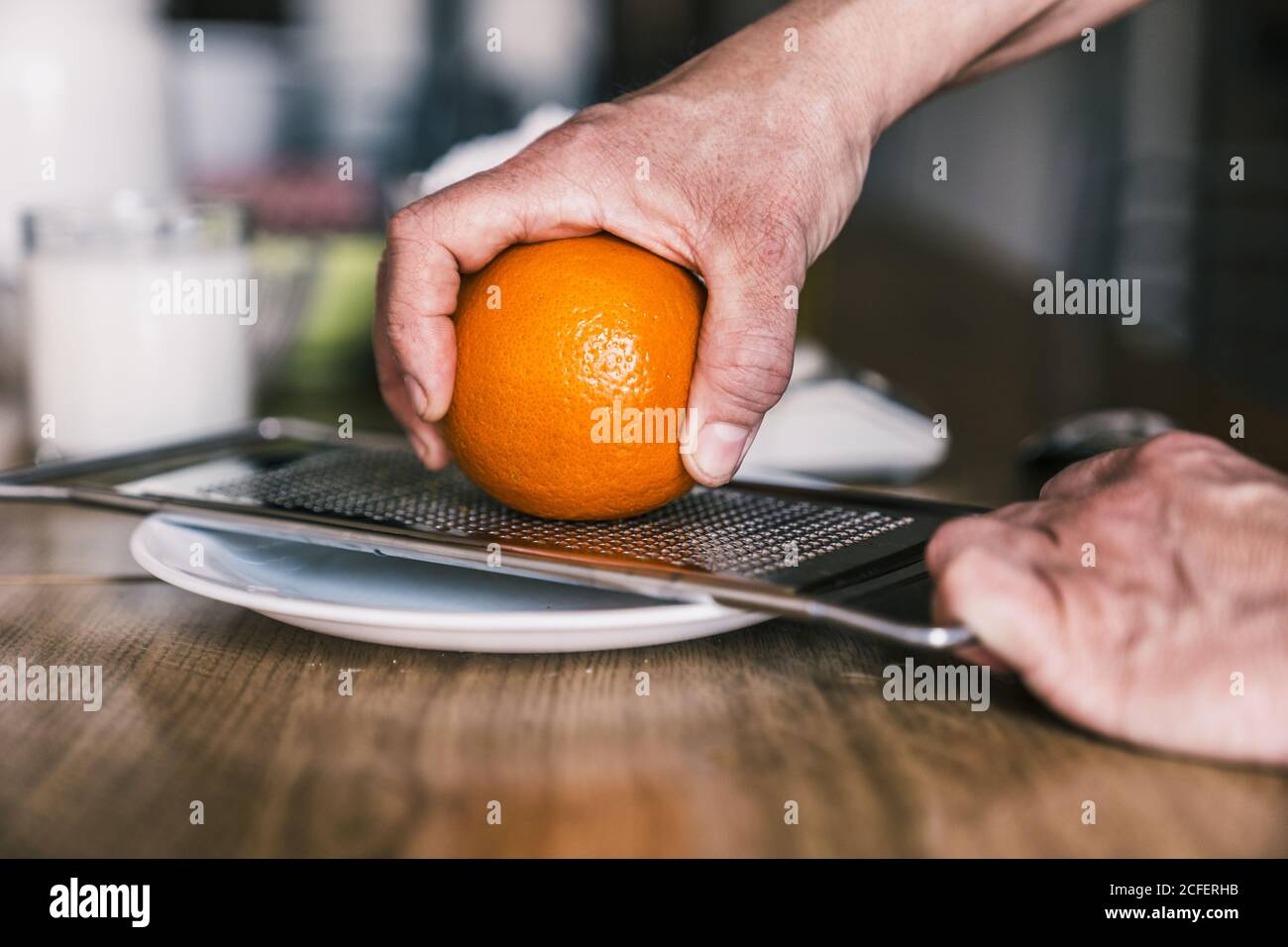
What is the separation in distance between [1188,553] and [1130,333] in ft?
6.00

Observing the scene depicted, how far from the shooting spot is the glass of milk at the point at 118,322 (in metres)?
1.19

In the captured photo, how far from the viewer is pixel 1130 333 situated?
2.29 meters

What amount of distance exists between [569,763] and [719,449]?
0.24 m

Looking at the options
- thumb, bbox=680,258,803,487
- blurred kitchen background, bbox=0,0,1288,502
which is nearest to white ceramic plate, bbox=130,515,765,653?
thumb, bbox=680,258,803,487

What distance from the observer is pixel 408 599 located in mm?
687

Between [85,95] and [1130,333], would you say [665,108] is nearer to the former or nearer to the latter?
[85,95]

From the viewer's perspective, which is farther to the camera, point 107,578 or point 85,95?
point 85,95

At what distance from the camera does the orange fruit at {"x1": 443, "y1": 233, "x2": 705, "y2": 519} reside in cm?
70

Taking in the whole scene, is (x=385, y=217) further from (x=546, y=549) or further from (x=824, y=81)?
(x=546, y=549)

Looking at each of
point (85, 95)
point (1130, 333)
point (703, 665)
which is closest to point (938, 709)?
point (703, 665)

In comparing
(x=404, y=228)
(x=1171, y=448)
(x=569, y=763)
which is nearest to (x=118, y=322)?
(x=404, y=228)

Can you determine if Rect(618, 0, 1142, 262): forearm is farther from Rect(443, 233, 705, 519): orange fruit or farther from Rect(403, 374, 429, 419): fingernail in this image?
Rect(403, 374, 429, 419): fingernail

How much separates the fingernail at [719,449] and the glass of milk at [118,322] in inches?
25.6

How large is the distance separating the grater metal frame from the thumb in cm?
11
